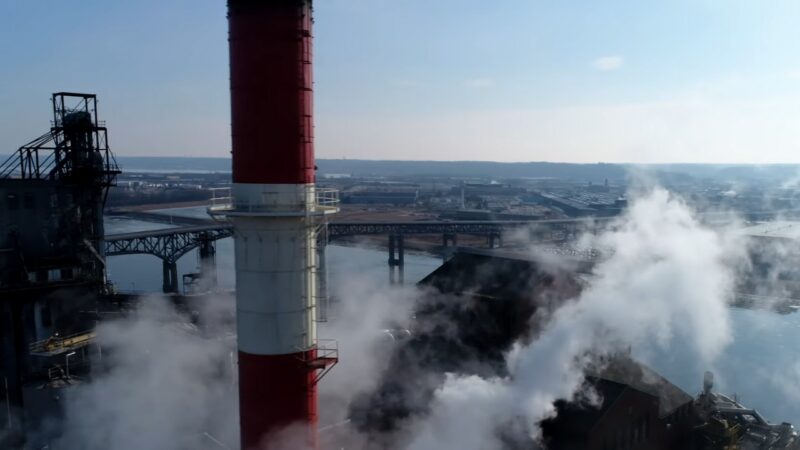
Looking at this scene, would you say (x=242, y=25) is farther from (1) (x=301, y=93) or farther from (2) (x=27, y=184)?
(2) (x=27, y=184)

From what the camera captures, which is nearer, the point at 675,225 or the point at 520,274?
the point at 520,274

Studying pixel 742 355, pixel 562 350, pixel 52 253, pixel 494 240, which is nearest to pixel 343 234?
pixel 494 240

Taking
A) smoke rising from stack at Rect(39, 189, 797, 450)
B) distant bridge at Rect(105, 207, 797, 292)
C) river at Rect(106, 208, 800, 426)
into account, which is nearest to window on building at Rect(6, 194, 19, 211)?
smoke rising from stack at Rect(39, 189, 797, 450)

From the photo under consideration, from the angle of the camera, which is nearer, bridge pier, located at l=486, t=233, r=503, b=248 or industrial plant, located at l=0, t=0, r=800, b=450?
industrial plant, located at l=0, t=0, r=800, b=450

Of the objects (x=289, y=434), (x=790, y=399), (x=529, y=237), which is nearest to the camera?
(x=289, y=434)

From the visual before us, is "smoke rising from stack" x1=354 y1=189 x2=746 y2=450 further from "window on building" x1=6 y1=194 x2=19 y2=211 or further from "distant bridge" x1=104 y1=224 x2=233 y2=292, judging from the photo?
"distant bridge" x1=104 y1=224 x2=233 y2=292

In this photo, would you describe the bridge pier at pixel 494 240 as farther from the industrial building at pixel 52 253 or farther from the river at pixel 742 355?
the industrial building at pixel 52 253

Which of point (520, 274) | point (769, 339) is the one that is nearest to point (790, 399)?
point (769, 339)
